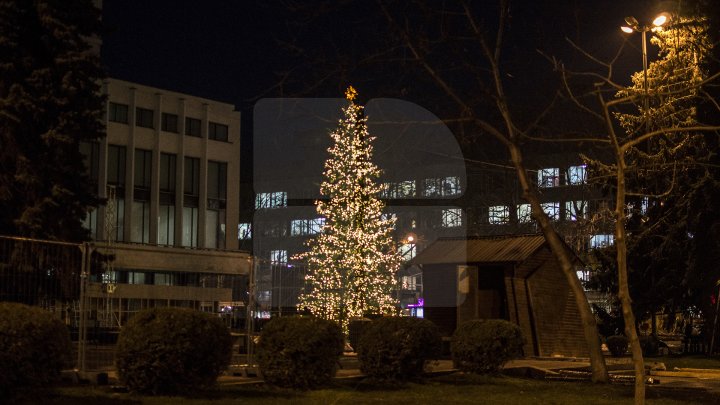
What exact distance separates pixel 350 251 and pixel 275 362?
19.3 meters

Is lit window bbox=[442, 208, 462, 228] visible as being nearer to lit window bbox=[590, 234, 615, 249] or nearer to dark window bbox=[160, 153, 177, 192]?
lit window bbox=[590, 234, 615, 249]

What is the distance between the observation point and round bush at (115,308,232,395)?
14.1m

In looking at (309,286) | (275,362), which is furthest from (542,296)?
(275,362)

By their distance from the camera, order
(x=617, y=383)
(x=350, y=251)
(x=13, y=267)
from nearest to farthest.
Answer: (x=13, y=267), (x=617, y=383), (x=350, y=251)

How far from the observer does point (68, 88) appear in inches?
1061

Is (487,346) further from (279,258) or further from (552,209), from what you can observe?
(552,209)

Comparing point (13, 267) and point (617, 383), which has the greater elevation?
point (13, 267)

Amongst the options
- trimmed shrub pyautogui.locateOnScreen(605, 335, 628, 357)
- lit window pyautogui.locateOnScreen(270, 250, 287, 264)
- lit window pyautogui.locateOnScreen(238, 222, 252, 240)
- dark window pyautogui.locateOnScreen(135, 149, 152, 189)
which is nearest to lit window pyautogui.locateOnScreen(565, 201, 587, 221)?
trimmed shrub pyautogui.locateOnScreen(605, 335, 628, 357)

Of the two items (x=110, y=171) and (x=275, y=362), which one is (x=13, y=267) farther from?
(x=110, y=171)

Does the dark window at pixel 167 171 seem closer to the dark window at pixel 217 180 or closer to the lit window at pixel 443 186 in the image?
the dark window at pixel 217 180

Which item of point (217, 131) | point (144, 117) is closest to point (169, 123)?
point (144, 117)

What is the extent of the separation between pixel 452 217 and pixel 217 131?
1858 cm

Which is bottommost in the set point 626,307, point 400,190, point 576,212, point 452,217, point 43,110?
point 626,307

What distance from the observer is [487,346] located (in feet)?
66.6
